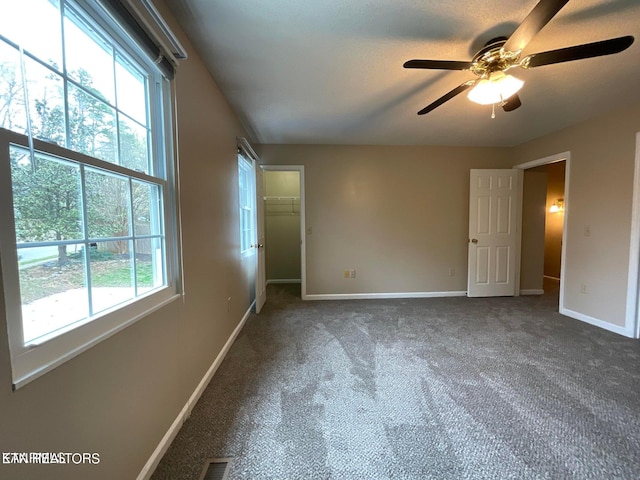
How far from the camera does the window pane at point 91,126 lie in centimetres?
84

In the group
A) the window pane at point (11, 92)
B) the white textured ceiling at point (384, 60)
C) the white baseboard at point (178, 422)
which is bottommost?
the white baseboard at point (178, 422)

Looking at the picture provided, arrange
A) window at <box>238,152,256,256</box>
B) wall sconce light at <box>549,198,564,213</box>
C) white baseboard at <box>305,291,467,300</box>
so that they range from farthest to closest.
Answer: wall sconce light at <box>549,198,564,213</box>, white baseboard at <box>305,291,467,300</box>, window at <box>238,152,256,256</box>

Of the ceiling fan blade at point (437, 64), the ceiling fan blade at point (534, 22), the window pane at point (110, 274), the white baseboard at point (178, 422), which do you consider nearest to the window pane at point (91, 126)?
the window pane at point (110, 274)

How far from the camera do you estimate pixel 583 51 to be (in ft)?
4.04

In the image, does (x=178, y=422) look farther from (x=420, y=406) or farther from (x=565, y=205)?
(x=565, y=205)

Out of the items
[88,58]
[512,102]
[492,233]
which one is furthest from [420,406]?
[492,233]

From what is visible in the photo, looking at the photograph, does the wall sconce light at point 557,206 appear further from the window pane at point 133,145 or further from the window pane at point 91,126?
the window pane at point 91,126

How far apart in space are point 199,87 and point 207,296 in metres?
1.53

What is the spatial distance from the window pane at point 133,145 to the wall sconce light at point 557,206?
6.87 metres

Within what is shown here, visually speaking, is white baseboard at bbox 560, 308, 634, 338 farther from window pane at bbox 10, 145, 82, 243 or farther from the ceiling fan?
window pane at bbox 10, 145, 82, 243

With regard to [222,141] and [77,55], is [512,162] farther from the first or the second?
[77,55]

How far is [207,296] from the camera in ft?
5.99

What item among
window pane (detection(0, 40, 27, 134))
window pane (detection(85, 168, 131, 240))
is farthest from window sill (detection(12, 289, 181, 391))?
window pane (detection(0, 40, 27, 134))

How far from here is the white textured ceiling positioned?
135 cm
